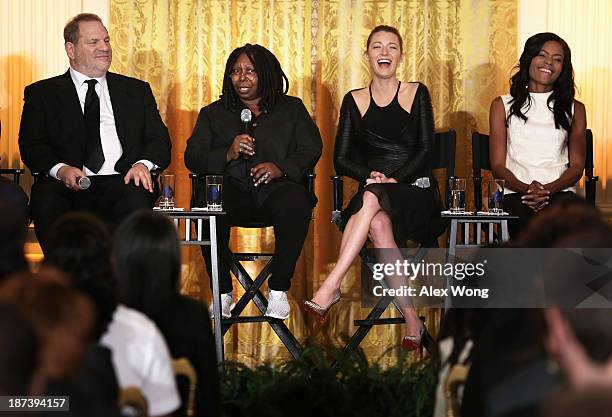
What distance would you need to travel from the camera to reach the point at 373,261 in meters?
4.57

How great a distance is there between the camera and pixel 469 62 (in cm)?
573

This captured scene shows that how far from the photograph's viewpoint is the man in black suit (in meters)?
4.44

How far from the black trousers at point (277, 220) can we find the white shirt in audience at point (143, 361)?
2.50m

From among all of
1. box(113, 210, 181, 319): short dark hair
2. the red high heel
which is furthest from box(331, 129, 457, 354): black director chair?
box(113, 210, 181, 319): short dark hair

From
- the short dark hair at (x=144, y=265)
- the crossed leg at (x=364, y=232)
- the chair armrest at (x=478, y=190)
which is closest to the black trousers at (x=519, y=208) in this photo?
the chair armrest at (x=478, y=190)

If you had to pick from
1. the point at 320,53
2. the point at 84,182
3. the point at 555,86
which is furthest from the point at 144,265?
the point at 320,53

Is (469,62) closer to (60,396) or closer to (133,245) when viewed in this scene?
(133,245)

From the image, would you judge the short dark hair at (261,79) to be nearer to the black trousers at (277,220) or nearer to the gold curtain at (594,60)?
the black trousers at (277,220)

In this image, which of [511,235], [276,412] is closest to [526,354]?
[276,412]

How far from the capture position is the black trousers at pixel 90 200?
14.2 feet

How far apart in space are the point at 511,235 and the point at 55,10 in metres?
2.90

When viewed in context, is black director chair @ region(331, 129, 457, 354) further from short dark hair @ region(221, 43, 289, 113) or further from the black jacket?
short dark hair @ region(221, 43, 289, 113)

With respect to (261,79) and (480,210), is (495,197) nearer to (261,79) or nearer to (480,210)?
(480,210)

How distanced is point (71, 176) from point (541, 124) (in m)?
2.28
